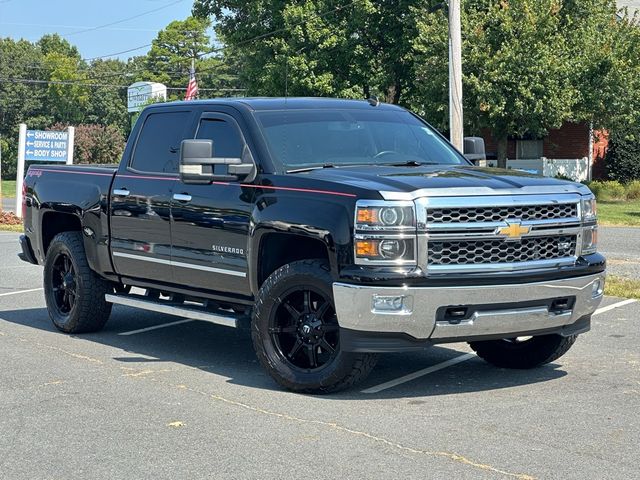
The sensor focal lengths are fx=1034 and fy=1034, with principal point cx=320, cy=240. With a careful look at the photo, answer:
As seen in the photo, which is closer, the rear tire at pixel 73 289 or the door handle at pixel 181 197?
the door handle at pixel 181 197

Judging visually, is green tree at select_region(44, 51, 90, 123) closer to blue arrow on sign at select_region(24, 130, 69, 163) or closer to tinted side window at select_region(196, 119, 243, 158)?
blue arrow on sign at select_region(24, 130, 69, 163)

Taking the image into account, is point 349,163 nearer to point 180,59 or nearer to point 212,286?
point 212,286

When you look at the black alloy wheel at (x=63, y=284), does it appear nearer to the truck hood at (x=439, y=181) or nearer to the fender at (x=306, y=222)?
the fender at (x=306, y=222)

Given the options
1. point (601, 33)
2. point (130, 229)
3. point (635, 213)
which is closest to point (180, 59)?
point (601, 33)

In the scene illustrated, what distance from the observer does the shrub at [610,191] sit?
34688mm

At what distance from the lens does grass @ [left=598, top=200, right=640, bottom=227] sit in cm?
2531

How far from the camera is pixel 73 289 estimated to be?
959 centimetres

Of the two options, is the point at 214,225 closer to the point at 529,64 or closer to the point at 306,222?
the point at 306,222

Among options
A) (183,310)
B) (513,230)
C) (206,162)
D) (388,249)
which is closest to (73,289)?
(183,310)

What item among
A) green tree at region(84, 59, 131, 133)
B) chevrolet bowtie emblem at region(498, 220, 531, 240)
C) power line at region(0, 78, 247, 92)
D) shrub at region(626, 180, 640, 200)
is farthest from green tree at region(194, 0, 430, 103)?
green tree at region(84, 59, 131, 133)

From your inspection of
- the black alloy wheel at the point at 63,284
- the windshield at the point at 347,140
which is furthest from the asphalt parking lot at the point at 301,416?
the windshield at the point at 347,140

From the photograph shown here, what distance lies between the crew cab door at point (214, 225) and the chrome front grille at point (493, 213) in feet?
5.25

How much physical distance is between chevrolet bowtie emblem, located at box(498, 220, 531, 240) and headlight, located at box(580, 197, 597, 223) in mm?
662

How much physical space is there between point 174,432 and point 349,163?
2.63 metres
